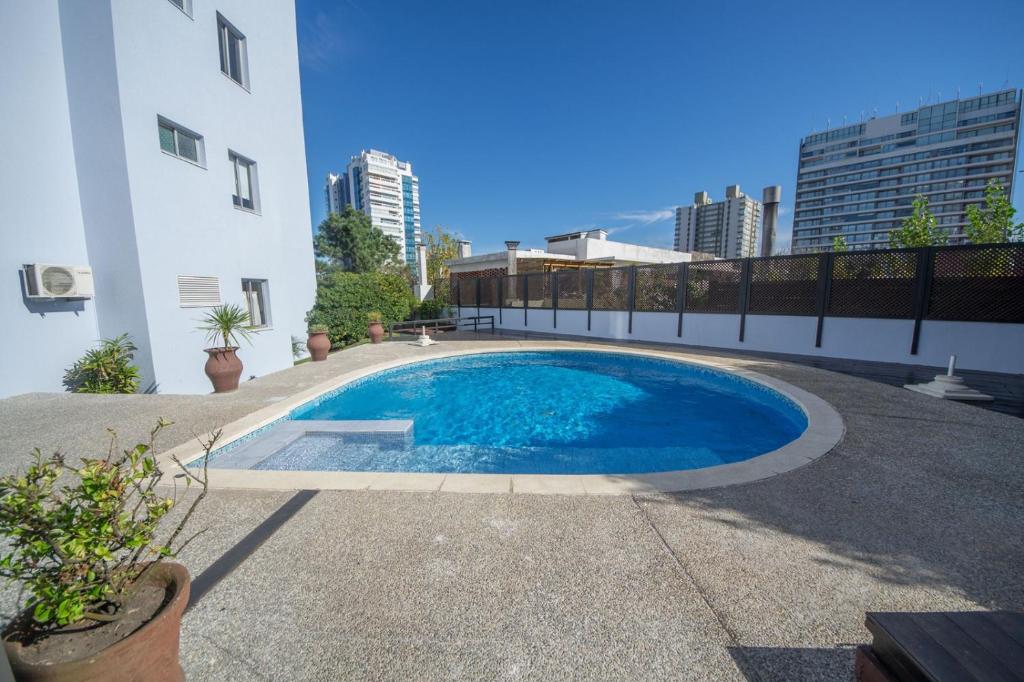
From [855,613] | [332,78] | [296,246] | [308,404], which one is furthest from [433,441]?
[332,78]

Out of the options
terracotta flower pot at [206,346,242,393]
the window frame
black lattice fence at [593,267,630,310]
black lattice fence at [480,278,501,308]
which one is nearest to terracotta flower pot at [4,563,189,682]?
terracotta flower pot at [206,346,242,393]

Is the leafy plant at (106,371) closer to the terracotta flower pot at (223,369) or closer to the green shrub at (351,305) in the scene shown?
the terracotta flower pot at (223,369)

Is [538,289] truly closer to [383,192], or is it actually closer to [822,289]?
[822,289]

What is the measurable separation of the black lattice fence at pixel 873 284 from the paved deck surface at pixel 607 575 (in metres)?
6.51

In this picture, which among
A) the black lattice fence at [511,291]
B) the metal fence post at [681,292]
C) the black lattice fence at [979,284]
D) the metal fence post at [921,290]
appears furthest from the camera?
the black lattice fence at [511,291]

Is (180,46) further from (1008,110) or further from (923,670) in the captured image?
(1008,110)

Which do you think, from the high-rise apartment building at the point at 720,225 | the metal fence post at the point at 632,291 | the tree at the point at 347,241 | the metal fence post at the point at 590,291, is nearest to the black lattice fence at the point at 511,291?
the metal fence post at the point at 590,291

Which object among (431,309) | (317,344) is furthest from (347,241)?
(317,344)

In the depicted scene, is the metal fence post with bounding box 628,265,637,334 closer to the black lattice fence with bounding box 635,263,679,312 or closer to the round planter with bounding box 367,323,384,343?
the black lattice fence with bounding box 635,263,679,312

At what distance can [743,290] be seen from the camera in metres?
10.8

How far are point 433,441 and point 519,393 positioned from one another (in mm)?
2826

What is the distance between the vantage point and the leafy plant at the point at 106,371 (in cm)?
635

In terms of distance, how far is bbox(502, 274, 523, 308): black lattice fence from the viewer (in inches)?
645

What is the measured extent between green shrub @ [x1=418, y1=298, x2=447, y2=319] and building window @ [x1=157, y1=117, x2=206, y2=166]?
11566 millimetres
